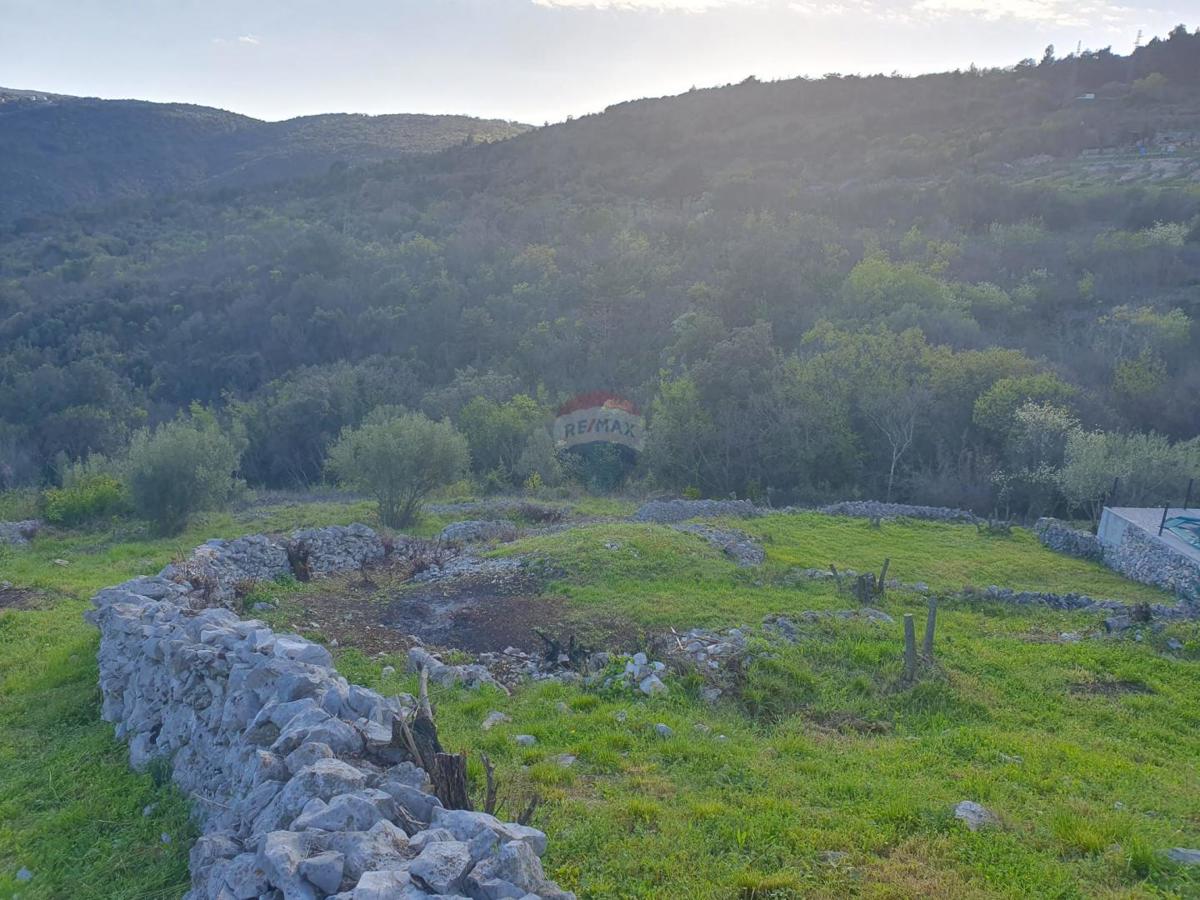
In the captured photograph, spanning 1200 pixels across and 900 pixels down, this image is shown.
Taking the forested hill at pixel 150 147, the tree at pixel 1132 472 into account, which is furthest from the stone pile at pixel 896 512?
the forested hill at pixel 150 147

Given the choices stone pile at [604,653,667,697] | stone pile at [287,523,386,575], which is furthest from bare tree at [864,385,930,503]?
stone pile at [604,653,667,697]

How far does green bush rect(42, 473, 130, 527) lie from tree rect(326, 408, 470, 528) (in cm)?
584

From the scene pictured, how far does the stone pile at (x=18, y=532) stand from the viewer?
731 inches

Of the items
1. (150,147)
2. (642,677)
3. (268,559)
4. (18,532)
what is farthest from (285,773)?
(150,147)

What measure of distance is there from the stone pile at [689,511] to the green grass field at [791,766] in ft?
24.1

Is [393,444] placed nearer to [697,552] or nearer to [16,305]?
[697,552]

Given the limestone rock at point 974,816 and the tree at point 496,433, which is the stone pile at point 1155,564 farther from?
the tree at point 496,433

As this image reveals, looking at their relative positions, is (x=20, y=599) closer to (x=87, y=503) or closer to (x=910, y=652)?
(x=87, y=503)

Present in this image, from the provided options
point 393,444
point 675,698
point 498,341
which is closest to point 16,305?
point 498,341

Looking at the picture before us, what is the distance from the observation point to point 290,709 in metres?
6.05

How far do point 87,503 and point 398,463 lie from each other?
838 centimetres

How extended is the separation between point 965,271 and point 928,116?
2955 centimetres

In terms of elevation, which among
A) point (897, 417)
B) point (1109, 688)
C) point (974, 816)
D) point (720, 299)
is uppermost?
point (720, 299)

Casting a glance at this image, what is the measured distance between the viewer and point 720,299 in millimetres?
39562
